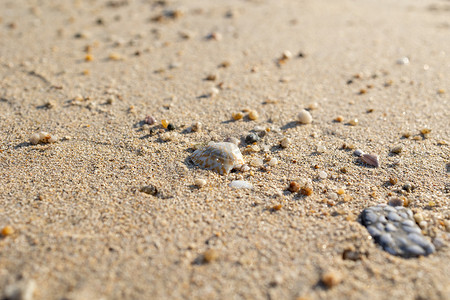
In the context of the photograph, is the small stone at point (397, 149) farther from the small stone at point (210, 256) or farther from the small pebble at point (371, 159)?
the small stone at point (210, 256)

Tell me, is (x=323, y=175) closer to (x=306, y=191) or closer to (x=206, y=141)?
(x=306, y=191)

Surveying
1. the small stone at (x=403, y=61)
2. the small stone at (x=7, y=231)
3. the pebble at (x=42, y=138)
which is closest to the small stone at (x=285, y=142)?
the pebble at (x=42, y=138)

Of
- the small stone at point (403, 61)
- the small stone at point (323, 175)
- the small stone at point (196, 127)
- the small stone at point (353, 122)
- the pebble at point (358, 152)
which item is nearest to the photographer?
the small stone at point (323, 175)

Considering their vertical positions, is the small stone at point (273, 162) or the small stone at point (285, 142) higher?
the small stone at point (285, 142)

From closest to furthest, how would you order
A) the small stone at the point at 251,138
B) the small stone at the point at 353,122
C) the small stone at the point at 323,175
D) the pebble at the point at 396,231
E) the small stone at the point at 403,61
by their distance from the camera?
1. the pebble at the point at 396,231
2. the small stone at the point at 323,175
3. the small stone at the point at 251,138
4. the small stone at the point at 353,122
5. the small stone at the point at 403,61

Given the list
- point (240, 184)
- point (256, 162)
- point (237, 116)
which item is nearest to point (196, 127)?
point (237, 116)

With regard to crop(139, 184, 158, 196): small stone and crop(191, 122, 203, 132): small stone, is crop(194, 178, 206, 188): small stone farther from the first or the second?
crop(191, 122, 203, 132): small stone

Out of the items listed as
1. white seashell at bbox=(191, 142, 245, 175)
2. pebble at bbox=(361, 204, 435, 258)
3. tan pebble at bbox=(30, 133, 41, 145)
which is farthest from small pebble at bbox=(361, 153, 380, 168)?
tan pebble at bbox=(30, 133, 41, 145)
